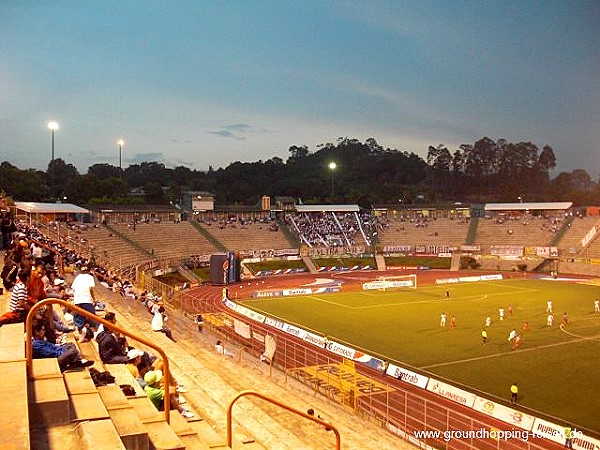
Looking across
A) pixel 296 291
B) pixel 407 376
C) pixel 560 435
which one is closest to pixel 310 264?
pixel 296 291

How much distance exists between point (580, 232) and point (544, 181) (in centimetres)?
8462

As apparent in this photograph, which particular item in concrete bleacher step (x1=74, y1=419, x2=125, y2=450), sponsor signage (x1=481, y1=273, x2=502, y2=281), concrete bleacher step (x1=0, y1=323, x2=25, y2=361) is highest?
concrete bleacher step (x1=0, y1=323, x2=25, y2=361)

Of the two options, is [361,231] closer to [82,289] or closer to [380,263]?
[380,263]

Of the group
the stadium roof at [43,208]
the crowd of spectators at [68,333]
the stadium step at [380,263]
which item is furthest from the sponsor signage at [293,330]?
the stadium step at [380,263]

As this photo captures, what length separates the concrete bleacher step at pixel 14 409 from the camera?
500cm

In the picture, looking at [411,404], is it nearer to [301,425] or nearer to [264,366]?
[264,366]

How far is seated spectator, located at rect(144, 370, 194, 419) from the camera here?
954cm

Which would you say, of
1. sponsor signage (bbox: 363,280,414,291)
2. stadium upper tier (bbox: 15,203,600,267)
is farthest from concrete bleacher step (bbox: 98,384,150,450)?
stadium upper tier (bbox: 15,203,600,267)

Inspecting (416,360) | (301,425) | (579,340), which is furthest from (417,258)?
(301,425)

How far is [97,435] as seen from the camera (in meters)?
5.93

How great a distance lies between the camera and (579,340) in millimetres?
36031

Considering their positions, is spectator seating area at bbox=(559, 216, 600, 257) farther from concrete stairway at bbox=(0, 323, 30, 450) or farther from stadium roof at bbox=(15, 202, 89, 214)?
concrete stairway at bbox=(0, 323, 30, 450)

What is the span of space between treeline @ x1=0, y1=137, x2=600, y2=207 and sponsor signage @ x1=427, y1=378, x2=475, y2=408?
94923 mm

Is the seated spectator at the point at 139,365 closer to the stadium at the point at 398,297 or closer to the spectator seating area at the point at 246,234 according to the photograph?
the stadium at the point at 398,297
